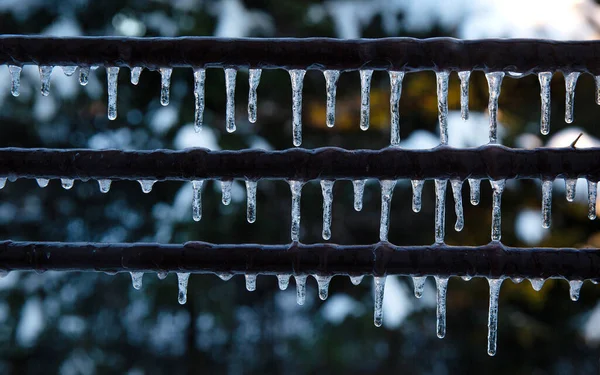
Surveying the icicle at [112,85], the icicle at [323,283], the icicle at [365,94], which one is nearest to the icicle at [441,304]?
the icicle at [323,283]

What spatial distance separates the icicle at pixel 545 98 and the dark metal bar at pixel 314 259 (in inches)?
8.2

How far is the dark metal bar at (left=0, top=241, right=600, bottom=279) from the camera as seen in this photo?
848mm

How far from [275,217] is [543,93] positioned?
3665 millimetres

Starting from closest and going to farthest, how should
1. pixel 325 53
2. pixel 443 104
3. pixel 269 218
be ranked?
pixel 325 53, pixel 443 104, pixel 269 218

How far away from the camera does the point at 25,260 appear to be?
0.88 m

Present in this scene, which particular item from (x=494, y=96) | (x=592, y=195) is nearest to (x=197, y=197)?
(x=494, y=96)

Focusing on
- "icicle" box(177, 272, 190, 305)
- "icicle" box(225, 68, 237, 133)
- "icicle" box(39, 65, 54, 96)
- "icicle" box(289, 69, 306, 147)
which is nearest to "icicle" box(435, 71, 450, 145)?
"icicle" box(289, 69, 306, 147)

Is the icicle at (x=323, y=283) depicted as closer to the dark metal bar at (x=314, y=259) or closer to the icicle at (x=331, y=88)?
the dark metal bar at (x=314, y=259)

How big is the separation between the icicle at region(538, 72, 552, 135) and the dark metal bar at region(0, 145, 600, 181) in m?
0.12

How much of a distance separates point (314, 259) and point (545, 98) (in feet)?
1.45

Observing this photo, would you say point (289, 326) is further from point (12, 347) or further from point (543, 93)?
point (543, 93)

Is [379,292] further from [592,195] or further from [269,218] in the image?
[269,218]

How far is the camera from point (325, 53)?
0.82 metres

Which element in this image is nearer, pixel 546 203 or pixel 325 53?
pixel 325 53
